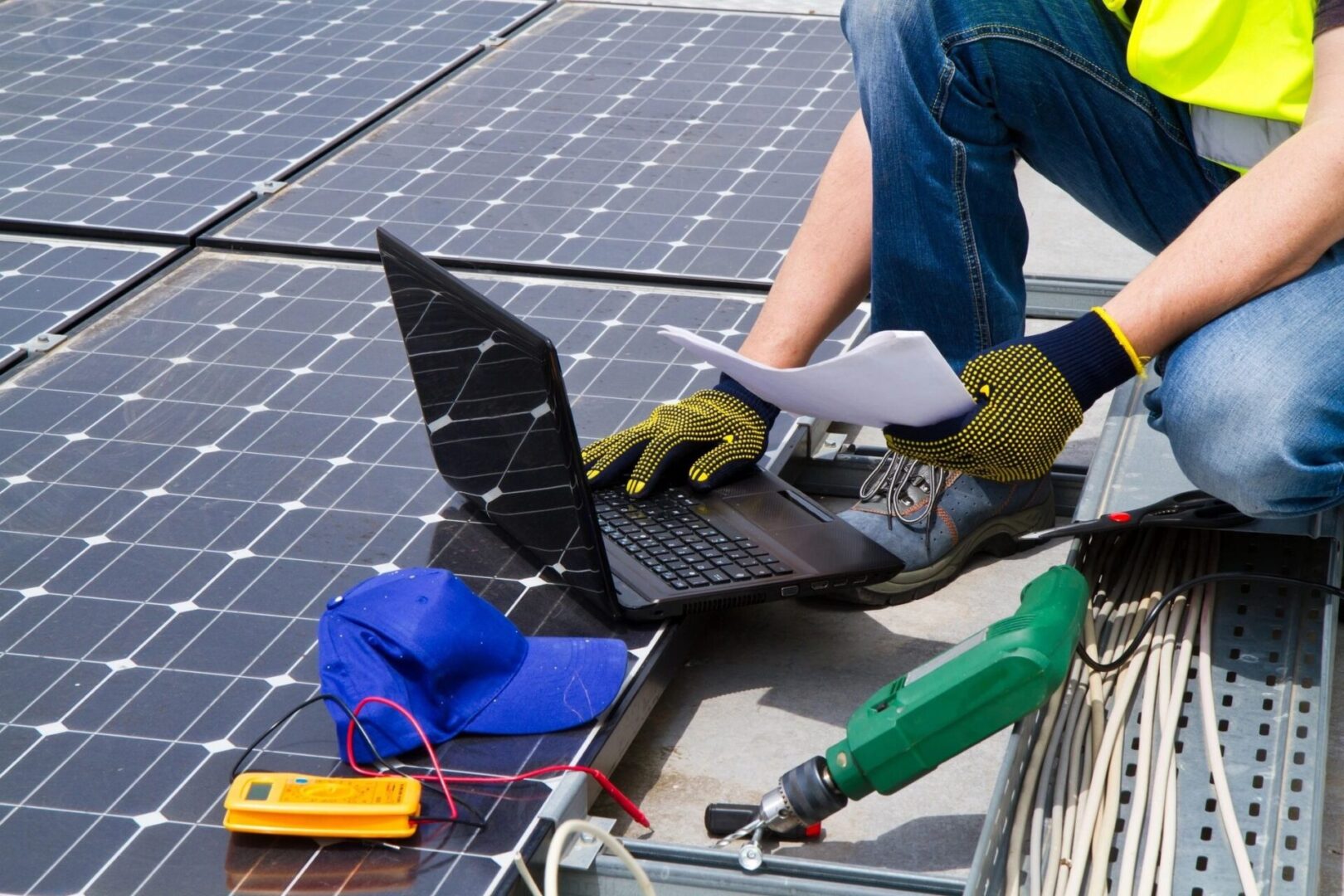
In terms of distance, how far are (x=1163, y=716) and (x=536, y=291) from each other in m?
1.59

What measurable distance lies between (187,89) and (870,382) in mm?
2868

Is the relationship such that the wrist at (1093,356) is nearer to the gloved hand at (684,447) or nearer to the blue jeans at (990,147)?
the blue jeans at (990,147)

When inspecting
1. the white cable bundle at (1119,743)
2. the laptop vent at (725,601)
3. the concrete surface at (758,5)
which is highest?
the concrete surface at (758,5)

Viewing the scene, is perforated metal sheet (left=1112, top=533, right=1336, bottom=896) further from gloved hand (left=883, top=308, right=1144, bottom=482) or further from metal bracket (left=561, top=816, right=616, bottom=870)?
metal bracket (left=561, top=816, right=616, bottom=870)

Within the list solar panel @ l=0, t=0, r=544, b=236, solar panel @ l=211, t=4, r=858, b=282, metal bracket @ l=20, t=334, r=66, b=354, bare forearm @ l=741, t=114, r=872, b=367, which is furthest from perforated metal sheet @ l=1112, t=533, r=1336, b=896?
solar panel @ l=0, t=0, r=544, b=236

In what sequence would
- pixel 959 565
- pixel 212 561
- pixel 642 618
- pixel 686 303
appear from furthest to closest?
pixel 686 303 < pixel 959 565 < pixel 212 561 < pixel 642 618

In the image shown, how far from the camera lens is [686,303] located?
2865mm

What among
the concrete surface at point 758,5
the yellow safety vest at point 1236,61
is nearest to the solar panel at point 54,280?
the yellow safety vest at point 1236,61

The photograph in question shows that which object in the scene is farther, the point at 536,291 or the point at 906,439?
the point at 536,291

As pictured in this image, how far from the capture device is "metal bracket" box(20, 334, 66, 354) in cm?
269

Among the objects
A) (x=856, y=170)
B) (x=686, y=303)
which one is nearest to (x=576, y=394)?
(x=686, y=303)

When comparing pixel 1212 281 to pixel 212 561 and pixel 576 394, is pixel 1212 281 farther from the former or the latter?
pixel 212 561

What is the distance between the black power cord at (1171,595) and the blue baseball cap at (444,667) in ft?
1.83

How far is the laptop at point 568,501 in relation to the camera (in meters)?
1.85
